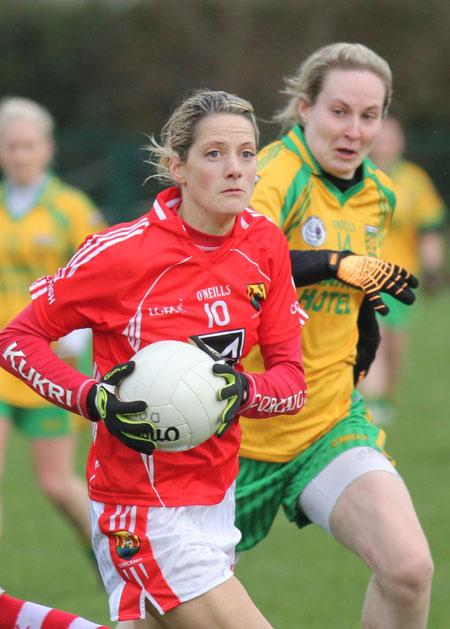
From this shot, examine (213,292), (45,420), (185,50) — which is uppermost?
(185,50)

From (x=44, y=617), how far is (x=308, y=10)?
22101 mm

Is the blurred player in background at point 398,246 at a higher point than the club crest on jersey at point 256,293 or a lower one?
higher

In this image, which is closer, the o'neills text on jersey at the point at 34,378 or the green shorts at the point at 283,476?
the o'neills text on jersey at the point at 34,378

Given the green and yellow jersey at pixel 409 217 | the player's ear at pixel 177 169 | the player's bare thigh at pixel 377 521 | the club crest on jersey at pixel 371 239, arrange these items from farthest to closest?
the green and yellow jersey at pixel 409 217, the club crest on jersey at pixel 371 239, the player's bare thigh at pixel 377 521, the player's ear at pixel 177 169

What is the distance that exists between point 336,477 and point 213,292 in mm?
1038

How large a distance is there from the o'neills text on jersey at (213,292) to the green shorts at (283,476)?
1022mm

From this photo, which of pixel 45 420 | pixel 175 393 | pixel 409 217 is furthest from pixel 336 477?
pixel 409 217

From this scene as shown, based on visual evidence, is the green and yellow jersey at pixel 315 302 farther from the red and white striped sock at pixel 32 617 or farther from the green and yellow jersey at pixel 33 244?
the green and yellow jersey at pixel 33 244

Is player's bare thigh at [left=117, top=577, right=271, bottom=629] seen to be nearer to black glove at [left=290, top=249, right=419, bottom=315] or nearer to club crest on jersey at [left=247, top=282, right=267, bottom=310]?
club crest on jersey at [left=247, top=282, right=267, bottom=310]

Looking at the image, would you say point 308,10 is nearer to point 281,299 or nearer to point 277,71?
point 277,71

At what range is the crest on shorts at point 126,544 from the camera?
11.4 feet

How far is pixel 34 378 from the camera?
139 inches

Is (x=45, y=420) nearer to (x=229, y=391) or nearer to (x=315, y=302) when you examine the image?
(x=315, y=302)

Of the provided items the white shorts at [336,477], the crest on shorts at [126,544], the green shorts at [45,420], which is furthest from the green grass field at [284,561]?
the crest on shorts at [126,544]
